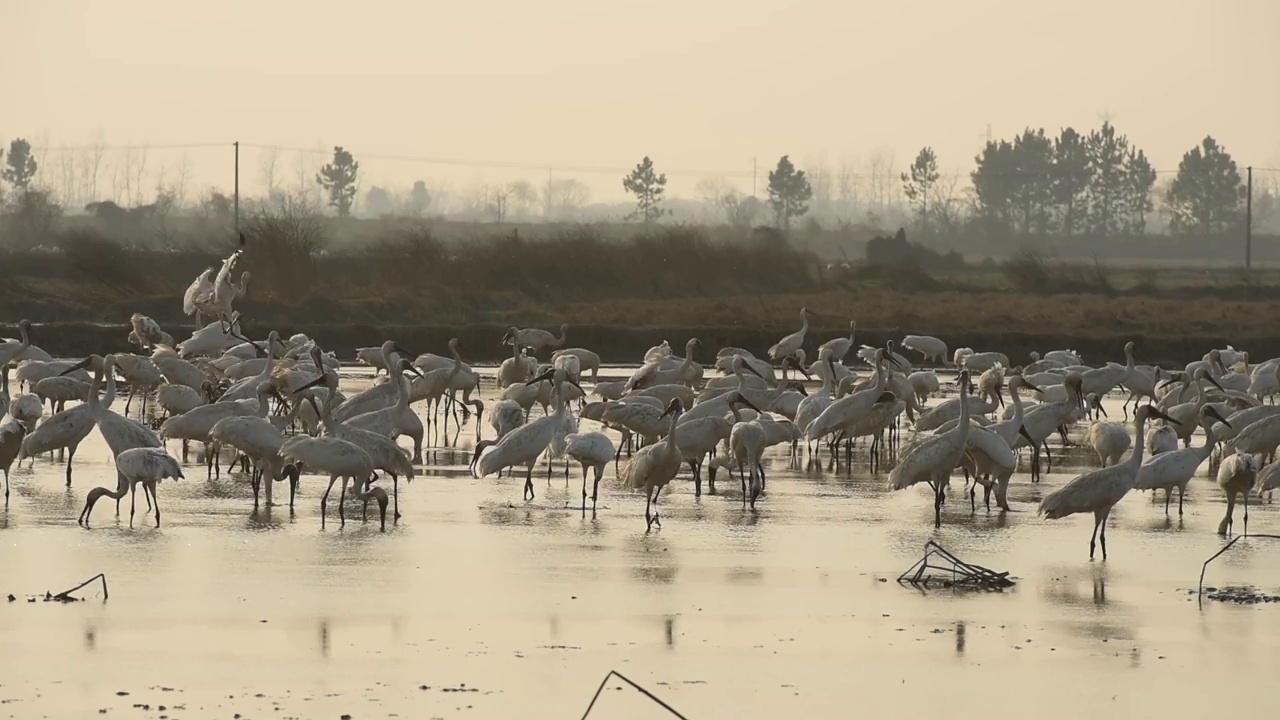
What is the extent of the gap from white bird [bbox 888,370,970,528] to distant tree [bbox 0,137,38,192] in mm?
120896

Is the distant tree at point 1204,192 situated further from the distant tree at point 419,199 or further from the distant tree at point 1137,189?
the distant tree at point 419,199

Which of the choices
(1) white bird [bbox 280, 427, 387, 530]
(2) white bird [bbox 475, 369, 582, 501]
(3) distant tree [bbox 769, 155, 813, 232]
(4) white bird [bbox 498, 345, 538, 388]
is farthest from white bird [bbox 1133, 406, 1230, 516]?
(3) distant tree [bbox 769, 155, 813, 232]

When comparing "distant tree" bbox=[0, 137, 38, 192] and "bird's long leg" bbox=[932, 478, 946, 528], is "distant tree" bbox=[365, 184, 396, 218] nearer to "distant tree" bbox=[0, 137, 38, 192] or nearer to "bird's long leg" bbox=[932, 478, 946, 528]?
"distant tree" bbox=[0, 137, 38, 192]

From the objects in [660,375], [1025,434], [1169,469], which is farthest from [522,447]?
[660,375]

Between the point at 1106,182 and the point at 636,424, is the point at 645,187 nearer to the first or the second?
the point at 1106,182

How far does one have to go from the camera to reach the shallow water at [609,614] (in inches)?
366

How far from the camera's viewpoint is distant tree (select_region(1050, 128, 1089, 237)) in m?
129

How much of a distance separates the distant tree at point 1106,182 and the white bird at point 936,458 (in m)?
116

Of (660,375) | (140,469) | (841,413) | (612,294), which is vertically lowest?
(140,469)

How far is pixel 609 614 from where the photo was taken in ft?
37.4

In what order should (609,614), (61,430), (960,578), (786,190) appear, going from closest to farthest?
(609,614), (960,578), (61,430), (786,190)

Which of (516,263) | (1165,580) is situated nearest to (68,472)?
(1165,580)

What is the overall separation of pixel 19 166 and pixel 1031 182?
70.2 meters

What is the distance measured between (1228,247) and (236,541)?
117 meters
